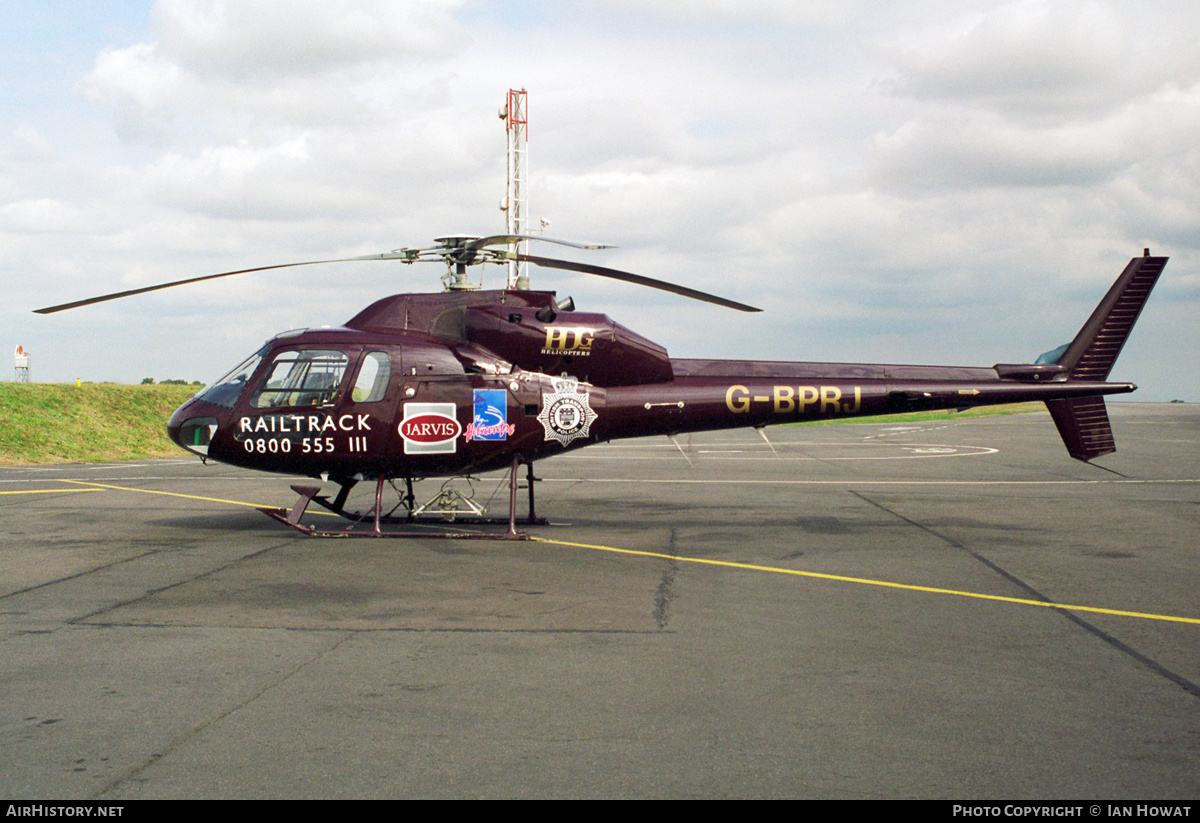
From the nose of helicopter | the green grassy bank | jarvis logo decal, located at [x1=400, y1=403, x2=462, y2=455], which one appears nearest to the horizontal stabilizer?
jarvis logo decal, located at [x1=400, y1=403, x2=462, y2=455]

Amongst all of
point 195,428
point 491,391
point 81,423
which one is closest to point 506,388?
point 491,391

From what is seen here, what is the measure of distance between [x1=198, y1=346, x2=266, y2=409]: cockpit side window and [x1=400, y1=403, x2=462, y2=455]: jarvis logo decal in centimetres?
251

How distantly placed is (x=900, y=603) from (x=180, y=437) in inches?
425

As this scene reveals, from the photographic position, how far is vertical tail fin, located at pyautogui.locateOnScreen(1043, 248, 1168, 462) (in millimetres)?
15852

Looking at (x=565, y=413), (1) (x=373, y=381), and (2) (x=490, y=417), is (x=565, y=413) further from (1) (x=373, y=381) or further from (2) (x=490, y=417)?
(1) (x=373, y=381)

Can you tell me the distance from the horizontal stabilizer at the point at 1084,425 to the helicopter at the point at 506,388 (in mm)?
24

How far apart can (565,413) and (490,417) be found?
121 cm

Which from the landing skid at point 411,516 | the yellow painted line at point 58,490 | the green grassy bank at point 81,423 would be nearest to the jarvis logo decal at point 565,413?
the landing skid at point 411,516

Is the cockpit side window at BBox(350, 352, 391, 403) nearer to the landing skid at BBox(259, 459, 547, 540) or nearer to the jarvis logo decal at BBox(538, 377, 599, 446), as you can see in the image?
the landing skid at BBox(259, 459, 547, 540)

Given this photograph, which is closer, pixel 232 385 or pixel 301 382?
pixel 301 382

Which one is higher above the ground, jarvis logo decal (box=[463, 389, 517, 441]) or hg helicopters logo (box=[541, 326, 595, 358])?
hg helicopters logo (box=[541, 326, 595, 358])

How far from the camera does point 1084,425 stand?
16.0 m

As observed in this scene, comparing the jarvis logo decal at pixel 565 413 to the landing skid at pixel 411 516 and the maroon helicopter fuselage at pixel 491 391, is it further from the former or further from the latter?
the landing skid at pixel 411 516
